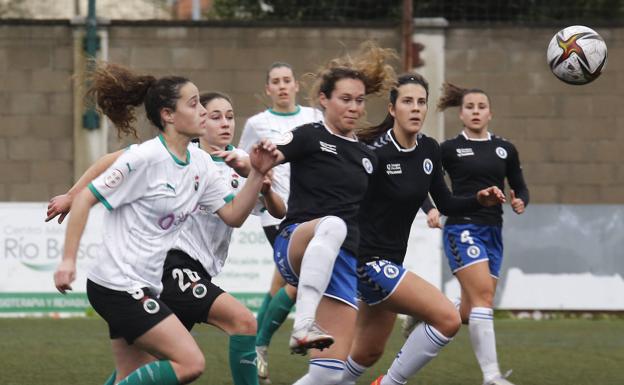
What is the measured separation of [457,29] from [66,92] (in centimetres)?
425

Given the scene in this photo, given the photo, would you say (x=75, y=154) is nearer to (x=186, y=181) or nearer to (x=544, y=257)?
(x=544, y=257)

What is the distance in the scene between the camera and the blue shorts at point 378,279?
643 centimetres

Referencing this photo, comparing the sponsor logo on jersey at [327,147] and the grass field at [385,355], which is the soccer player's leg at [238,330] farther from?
the grass field at [385,355]

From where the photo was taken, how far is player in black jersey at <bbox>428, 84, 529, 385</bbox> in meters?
7.92

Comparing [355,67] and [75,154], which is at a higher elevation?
[355,67]

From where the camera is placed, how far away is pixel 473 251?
325 inches

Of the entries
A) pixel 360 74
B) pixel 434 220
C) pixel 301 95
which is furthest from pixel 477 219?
pixel 301 95

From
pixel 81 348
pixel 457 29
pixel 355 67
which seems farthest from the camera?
pixel 457 29

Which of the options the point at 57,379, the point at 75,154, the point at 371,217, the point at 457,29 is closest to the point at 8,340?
the point at 57,379

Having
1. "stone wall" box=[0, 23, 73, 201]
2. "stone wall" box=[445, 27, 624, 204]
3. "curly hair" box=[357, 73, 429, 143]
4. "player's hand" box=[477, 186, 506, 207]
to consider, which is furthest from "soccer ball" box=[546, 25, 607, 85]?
"stone wall" box=[0, 23, 73, 201]

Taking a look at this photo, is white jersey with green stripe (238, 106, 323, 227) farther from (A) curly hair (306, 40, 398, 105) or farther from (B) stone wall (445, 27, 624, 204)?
(B) stone wall (445, 27, 624, 204)

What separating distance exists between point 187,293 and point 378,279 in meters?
0.96

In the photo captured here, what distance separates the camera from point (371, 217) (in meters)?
6.62

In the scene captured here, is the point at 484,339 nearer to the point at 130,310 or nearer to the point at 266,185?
the point at 266,185
